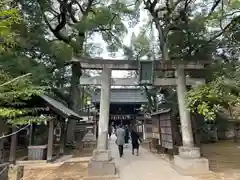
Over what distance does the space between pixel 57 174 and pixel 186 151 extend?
16.5ft

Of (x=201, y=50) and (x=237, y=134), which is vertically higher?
(x=201, y=50)

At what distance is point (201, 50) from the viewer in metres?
13.4

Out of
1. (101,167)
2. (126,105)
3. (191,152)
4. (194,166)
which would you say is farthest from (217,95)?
(126,105)

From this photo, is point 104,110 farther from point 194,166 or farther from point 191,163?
point 194,166

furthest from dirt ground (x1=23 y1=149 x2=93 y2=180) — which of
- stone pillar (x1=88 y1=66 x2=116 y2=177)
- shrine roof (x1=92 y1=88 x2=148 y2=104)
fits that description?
shrine roof (x1=92 y1=88 x2=148 y2=104)

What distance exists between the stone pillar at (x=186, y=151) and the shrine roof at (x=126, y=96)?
1512cm

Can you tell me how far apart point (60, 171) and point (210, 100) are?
644cm

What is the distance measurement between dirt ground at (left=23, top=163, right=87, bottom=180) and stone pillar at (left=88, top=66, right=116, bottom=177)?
0.62 metres

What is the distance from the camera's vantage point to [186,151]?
8.39 m

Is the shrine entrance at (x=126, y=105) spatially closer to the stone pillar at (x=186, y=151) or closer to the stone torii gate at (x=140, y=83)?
the stone torii gate at (x=140, y=83)

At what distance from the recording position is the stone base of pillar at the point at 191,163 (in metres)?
7.94

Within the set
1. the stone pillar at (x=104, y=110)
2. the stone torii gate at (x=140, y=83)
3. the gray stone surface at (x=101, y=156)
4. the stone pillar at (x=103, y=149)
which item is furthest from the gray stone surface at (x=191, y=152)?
the stone pillar at (x=104, y=110)

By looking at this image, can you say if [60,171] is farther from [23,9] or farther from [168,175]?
[23,9]

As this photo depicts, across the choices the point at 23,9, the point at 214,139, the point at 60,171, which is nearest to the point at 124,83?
the point at 60,171
